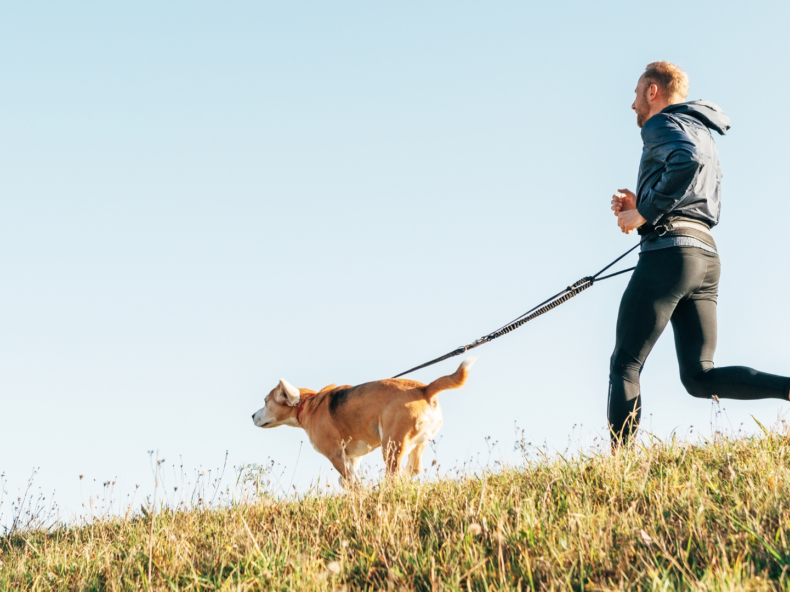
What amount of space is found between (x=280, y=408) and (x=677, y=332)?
5036 mm

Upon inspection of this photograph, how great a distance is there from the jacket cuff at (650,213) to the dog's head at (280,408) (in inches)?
193

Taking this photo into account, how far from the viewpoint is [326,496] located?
4.32 m

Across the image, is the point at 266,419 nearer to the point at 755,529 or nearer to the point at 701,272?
the point at 701,272

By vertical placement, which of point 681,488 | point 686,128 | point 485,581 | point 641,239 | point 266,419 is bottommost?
point 485,581

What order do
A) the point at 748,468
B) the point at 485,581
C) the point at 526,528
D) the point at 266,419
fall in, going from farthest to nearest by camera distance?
1. the point at 266,419
2. the point at 748,468
3. the point at 526,528
4. the point at 485,581

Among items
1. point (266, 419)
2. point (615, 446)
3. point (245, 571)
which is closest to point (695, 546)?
point (615, 446)

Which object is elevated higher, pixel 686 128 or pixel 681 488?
pixel 686 128

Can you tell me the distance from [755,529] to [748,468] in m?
0.95

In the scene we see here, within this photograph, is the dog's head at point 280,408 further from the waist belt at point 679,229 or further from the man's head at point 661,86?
the man's head at point 661,86

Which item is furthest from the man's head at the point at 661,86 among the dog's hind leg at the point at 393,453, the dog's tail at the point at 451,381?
the dog's hind leg at the point at 393,453

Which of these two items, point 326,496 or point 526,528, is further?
point 326,496

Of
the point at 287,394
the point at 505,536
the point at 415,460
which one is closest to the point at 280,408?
the point at 287,394

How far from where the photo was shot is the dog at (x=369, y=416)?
639cm

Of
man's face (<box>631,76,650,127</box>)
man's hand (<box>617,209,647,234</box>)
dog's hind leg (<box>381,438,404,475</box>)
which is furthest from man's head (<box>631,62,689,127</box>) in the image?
dog's hind leg (<box>381,438,404,475</box>)
